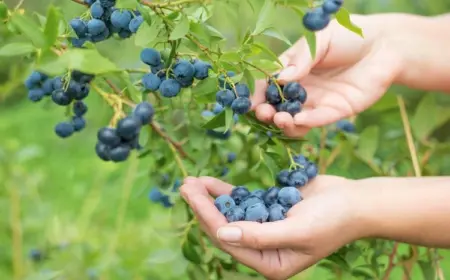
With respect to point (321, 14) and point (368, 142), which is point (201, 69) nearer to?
point (321, 14)

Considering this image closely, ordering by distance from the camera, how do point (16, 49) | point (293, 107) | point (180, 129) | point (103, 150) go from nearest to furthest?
point (16, 49) → point (103, 150) → point (293, 107) → point (180, 129)

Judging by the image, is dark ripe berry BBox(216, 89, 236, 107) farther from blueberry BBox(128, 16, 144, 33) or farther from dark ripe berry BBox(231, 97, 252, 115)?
blueberry BBox(128, 16, 144, 33)

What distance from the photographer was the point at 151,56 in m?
0.89

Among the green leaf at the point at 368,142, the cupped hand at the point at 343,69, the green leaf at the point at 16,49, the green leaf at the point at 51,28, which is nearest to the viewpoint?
the green leaf at the point at 51,28

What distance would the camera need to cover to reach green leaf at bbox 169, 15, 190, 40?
2.70 ft

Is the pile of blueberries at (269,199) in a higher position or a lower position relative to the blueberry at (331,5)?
lower

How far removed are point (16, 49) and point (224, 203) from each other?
0.34 meters

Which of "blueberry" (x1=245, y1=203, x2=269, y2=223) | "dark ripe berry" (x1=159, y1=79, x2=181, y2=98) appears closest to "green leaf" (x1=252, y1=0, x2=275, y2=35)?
"dark ripe berry" (x1=159, y1=79, x2=181, y2=98)

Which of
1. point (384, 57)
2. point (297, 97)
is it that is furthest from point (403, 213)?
point (384, 57)

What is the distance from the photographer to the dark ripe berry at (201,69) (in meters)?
0.90

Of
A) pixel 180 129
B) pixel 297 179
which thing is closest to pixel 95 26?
pixel 297 179

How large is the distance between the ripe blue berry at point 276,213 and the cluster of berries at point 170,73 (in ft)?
0.63

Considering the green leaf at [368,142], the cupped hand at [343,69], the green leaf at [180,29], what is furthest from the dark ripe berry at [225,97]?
the green leaf at [368,142]

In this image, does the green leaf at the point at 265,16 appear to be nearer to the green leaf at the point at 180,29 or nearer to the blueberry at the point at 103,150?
the green leaf at the point at 180,29
